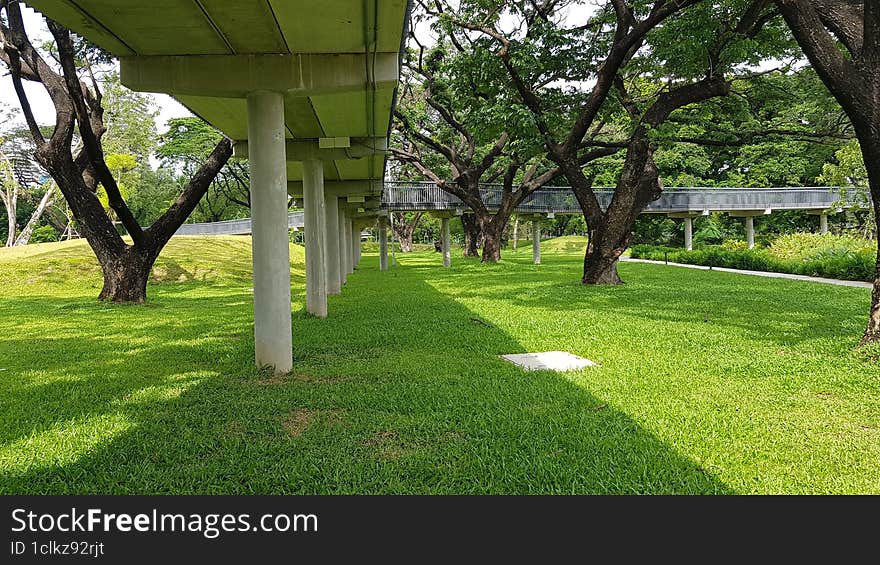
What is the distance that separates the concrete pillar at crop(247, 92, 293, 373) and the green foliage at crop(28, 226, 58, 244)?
53307 millimetres

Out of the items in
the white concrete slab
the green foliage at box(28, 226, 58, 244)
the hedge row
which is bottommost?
the white concrete slab

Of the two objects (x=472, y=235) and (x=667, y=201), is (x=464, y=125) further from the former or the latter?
(x=472, y=235)

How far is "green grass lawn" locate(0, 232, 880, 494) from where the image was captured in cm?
429

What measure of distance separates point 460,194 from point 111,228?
19132 mm

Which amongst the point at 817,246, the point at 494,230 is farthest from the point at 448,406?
the point at 494,230

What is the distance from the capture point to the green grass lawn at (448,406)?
4285mm

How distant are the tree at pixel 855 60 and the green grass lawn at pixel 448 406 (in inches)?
85.9

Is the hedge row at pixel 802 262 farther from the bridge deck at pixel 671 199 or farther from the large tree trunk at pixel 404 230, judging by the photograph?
the large tree trunk at pixel 404 230

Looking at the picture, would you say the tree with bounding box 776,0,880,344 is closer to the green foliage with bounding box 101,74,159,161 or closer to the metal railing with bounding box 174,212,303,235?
the metal railing with bounding box 174,212,303,235

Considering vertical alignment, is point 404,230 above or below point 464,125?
below

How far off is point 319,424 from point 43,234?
184ft

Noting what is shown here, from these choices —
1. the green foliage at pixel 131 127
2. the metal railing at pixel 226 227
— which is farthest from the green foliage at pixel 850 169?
the green foliage at pixel 131 127

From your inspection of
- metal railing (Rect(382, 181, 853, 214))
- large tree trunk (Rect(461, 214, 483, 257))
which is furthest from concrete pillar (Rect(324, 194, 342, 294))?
large tree trunk (Rect(461, 214, 483, 257))

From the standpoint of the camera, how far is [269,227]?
775 centimetres
